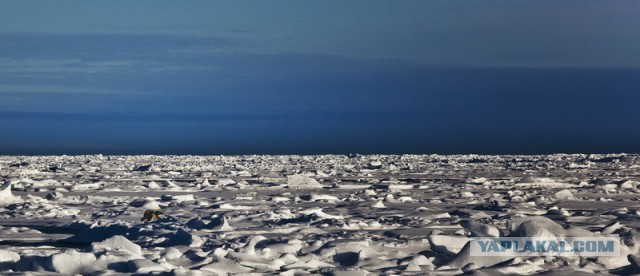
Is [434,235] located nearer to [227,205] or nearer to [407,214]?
[407,214]

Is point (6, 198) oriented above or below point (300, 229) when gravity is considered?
above

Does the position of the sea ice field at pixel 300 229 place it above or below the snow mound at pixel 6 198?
below

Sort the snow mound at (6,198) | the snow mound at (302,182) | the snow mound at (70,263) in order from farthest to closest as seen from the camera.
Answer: the snow mound at (302,182) → the snow mound at (6,198) → the snow mound at (70,263)

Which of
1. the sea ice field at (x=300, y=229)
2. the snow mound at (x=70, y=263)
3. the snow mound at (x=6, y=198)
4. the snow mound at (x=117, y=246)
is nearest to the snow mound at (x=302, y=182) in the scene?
the sea ice field at (x=300, y=229)

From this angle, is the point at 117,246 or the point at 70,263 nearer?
the point at 70,263

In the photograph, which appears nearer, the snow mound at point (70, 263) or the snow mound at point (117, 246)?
the snow mound at point (70, 263)

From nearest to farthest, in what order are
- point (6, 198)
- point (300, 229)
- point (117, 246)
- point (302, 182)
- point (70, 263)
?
1. point (70, 263)
2. point (117, 246)
3. point (300, 229)
4. point (6, 198)
5. point (302, 182)

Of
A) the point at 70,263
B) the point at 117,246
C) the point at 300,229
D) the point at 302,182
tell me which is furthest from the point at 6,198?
the point at 70,263

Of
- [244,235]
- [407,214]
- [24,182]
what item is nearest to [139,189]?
[24,182]

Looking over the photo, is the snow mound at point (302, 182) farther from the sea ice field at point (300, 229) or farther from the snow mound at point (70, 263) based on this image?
the snow mound at point (70, 263)

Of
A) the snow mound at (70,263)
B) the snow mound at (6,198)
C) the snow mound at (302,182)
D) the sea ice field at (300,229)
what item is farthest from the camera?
the snow mound at (302,182)

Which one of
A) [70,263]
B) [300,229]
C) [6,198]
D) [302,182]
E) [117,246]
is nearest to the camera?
[70,263]

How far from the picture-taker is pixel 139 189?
28297 millimetres

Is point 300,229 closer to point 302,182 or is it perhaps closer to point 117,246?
point 117,246
